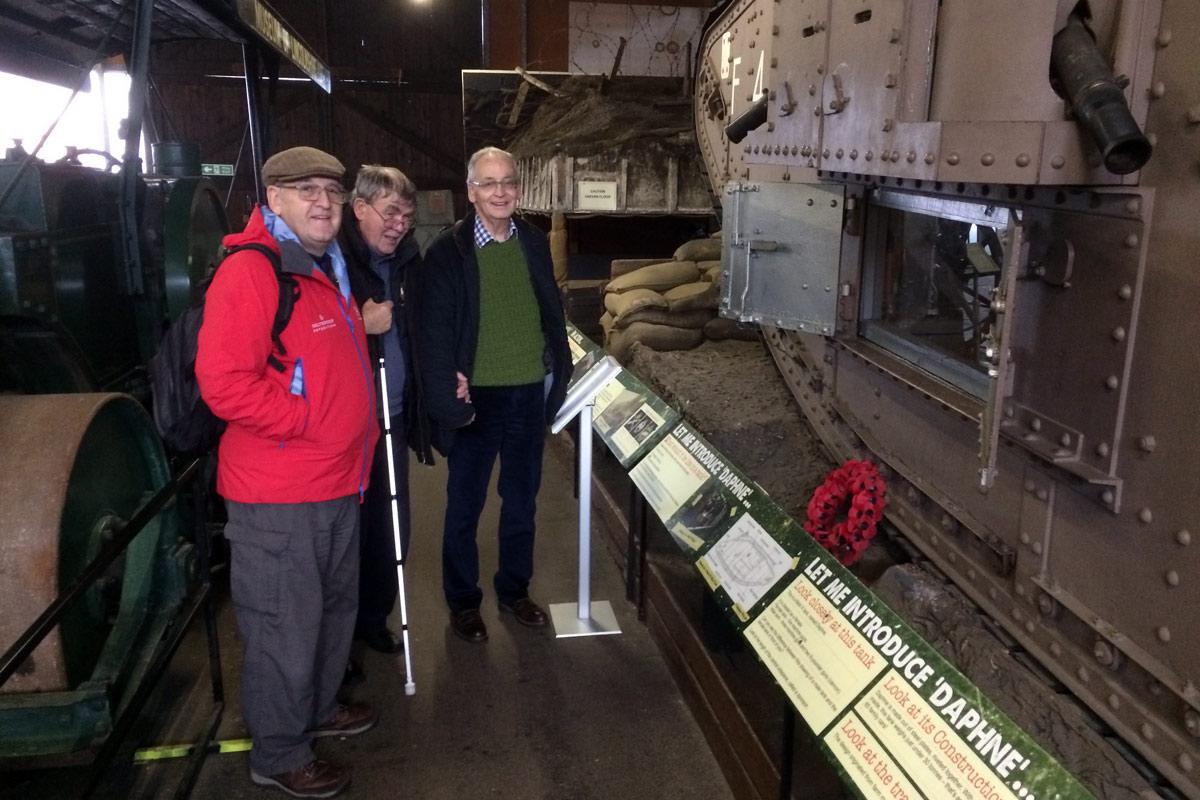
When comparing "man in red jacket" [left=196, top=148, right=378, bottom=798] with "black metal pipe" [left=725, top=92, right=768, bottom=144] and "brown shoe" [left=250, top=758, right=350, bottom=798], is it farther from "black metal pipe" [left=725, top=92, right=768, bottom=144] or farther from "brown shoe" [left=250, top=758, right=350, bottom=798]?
"black metal pipe" [left=725, top=92, right=768, bottom=144]

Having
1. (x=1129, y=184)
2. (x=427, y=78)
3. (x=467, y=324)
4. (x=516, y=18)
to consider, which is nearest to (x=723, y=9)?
(x=467, y=324)

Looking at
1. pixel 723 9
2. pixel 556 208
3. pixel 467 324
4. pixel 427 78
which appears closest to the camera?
pixel 467 324

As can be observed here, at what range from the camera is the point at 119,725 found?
2.45 meters

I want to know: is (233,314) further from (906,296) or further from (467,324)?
(906,296)

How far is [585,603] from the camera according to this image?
410 centimetres

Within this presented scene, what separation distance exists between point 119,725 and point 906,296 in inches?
153

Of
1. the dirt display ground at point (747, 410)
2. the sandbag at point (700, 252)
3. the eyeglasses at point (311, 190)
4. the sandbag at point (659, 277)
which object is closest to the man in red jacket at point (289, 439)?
the eyeglasses at point (311, 190)

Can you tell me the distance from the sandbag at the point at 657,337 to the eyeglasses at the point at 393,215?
3749mm

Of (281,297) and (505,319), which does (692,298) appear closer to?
(505,319)

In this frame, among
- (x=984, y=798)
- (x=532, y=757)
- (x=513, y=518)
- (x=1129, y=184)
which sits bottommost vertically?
(x=532, y=757)

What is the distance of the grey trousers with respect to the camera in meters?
2.73

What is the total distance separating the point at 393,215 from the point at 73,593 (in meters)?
1.71

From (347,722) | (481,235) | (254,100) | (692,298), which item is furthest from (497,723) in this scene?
(692,298)

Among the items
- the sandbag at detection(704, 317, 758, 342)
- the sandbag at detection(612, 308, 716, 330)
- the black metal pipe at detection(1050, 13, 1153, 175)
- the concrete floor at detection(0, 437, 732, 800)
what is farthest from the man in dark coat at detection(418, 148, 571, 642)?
the sandbag at detection(704, 317, 758, 342)
